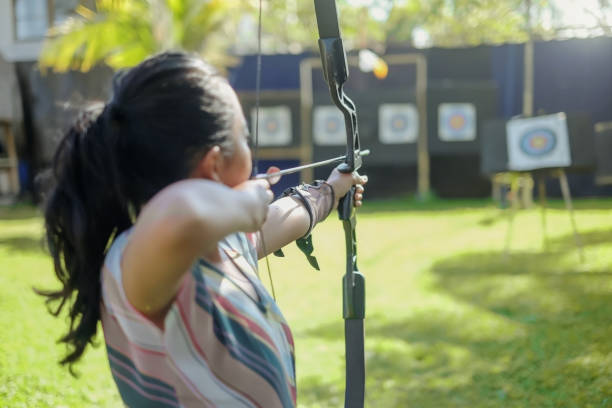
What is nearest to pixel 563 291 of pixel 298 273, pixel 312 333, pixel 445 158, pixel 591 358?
pixel 591 358

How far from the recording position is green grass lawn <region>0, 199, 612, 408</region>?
1.96 metres

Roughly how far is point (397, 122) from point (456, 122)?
0.76m

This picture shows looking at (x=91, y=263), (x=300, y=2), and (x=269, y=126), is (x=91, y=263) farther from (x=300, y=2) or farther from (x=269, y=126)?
(x=300, y=2)

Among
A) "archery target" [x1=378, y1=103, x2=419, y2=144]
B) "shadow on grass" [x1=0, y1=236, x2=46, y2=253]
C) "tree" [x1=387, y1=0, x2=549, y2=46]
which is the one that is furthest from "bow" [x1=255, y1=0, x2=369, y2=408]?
"tree" [x1=387, y1=0, x2=549, y2=46]

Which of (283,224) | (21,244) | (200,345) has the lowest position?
(21,244)

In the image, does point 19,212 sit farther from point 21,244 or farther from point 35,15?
point 35,15

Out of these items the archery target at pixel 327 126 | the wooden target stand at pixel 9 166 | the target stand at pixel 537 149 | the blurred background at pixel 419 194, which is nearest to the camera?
the blurred background at pixel 419 194

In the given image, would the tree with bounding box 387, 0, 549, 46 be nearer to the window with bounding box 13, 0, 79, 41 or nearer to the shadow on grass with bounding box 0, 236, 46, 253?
the window with bounding box 13, 0, 79, 41

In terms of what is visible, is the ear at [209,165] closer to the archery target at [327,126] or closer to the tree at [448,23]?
the archery target at [327,126]

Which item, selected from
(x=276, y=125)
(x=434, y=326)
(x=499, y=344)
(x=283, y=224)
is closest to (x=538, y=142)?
(x=434, y=326)

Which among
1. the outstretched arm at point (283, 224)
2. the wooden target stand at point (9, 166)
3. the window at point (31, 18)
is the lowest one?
the wooden target stand at point (9, 166)

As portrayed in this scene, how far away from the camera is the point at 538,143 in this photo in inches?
169

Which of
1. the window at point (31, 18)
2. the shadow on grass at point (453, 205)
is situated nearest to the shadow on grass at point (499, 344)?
the shadow on grass at point (453, 205)

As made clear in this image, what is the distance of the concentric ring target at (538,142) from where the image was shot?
13.9 feet
